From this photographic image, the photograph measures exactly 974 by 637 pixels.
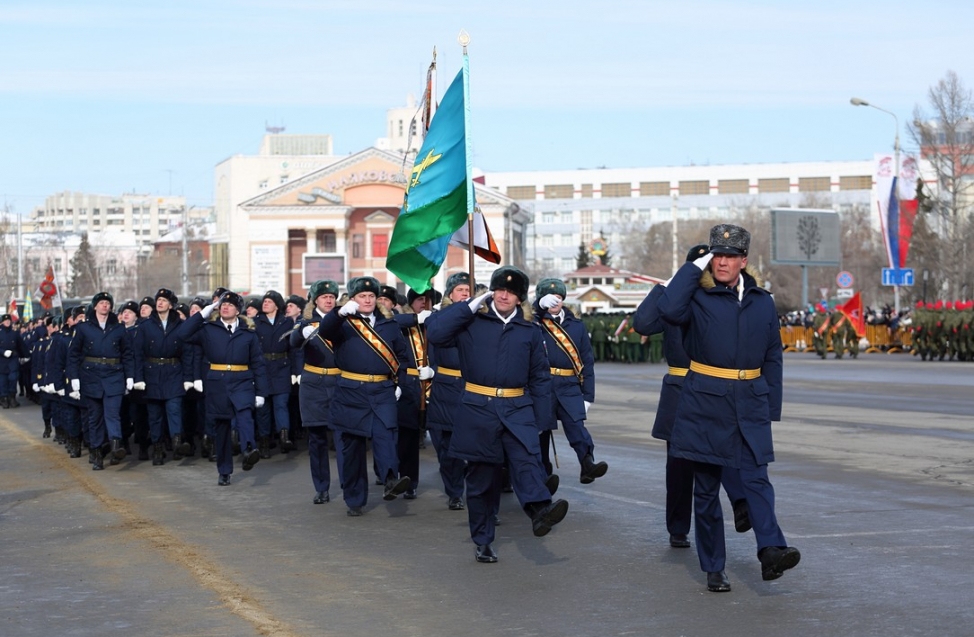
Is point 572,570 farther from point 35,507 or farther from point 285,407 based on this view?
point 285,407

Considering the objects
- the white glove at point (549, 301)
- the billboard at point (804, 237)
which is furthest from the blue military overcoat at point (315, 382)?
the billboard at point (804, 237)

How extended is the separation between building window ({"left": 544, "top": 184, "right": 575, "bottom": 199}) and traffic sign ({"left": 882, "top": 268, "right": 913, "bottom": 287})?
3549 inches

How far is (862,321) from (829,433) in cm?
2853

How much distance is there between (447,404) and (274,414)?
510cm

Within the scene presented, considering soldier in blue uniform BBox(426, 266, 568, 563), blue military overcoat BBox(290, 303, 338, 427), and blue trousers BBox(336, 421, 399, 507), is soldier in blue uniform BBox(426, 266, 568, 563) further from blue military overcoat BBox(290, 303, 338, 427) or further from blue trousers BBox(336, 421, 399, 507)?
blue military overcoat BBox(290, 303, 338, 427)

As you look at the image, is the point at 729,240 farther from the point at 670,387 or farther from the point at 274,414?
the point at 274,414

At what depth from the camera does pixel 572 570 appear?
28.6 ft

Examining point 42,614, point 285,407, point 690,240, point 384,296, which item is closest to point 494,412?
point 42,614

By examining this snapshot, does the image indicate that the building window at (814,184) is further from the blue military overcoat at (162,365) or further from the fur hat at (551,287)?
the fur hat at (551,287)

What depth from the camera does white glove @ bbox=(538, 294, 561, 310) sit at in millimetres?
11188

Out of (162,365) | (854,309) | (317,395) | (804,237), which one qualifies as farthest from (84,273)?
(317,395)

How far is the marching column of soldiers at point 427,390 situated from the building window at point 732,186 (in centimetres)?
11505

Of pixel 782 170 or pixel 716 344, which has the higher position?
pixel 782 170

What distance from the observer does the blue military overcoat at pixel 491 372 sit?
903 cm
